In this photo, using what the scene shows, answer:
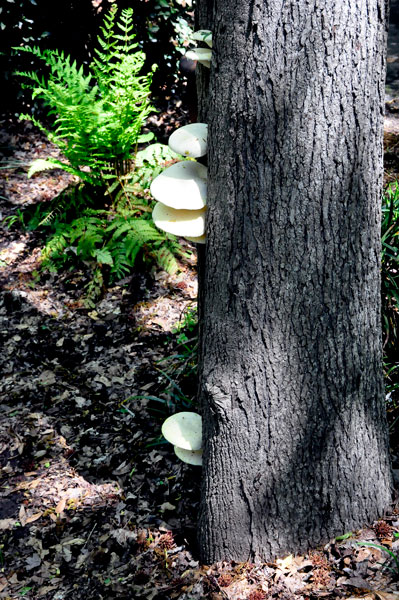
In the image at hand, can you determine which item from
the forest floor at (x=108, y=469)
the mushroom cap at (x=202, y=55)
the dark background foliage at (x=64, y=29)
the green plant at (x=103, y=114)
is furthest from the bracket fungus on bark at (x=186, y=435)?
the dark background foliage at (x=64, y=29)

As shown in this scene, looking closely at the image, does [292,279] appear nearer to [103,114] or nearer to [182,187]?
[182,187]

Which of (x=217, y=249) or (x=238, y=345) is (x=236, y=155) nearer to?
(x=217, y=249)

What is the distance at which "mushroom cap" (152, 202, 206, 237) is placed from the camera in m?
2.27

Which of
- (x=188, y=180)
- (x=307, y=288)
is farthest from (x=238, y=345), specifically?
(x=188, y=180)

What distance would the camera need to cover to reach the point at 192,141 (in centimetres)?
221

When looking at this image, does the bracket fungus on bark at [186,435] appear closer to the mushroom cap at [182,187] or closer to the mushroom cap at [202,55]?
the mushroom cap at [182,187]

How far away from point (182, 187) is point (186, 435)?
1163 mm

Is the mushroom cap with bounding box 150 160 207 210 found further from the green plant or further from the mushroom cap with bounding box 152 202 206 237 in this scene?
the green plant

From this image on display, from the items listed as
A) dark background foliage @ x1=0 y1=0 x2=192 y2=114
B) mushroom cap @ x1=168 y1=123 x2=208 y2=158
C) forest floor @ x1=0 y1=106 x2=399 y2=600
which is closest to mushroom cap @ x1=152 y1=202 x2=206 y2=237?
mushroom cap @ x1=168 y1=123 x2=208 y2=158

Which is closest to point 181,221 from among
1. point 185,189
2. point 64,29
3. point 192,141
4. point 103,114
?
point 185,189

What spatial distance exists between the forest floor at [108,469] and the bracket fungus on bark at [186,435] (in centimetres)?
43

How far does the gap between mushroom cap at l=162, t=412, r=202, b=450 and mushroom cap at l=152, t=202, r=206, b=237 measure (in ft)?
3.09

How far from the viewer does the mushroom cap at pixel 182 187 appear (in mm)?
2225

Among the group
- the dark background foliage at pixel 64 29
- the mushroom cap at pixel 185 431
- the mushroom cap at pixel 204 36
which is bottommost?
the mushroom cap at pixel 185 431
